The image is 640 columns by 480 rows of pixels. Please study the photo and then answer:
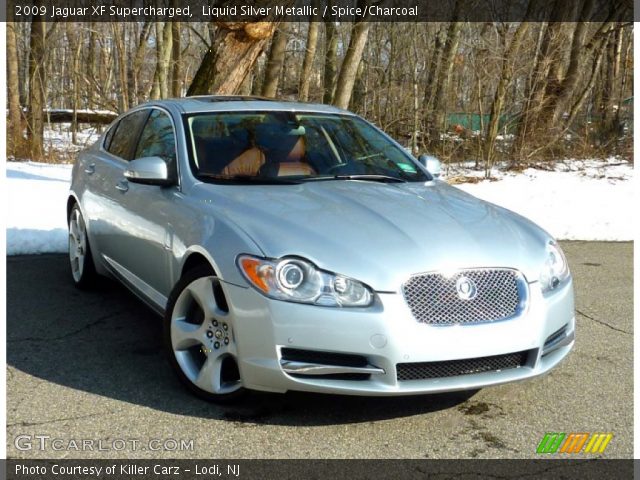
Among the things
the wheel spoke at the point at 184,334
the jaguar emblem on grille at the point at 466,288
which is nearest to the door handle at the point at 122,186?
the wheel spoke at the point at 184,334

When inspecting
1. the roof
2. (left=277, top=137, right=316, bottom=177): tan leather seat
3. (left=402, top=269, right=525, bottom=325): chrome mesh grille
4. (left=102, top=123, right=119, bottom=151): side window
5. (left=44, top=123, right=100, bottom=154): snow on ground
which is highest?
the roof

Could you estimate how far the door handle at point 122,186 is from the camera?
212 inches

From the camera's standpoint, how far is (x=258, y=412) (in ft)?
13.1

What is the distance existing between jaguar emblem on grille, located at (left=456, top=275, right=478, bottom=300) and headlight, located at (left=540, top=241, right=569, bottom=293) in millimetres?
458

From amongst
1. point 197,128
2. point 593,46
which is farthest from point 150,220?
point 593,46

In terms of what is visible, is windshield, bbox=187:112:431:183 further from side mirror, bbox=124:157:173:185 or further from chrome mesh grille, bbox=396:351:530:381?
chrome mesh grille, bbox=396:351:530:381

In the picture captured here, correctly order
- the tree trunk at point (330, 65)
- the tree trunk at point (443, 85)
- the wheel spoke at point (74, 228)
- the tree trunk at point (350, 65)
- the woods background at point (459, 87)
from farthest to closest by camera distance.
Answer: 1. the tree trunk at point (330, 65)
2. the tree trunk at point (443, 85)
3. the tree trunk at point (350, 65)
4. the woods background at point (459, 87)
5. the wheel spoke at point (74, 228)

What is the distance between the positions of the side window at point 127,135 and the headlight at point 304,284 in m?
2.47

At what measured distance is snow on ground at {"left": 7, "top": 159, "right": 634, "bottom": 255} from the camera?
839 cm

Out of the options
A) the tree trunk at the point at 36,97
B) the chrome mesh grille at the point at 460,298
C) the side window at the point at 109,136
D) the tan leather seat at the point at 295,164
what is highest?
the tan leather seat at the point at 295,164

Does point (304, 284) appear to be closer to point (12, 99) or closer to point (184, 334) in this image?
point (184, 334)

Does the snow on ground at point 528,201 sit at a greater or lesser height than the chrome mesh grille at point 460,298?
lesser

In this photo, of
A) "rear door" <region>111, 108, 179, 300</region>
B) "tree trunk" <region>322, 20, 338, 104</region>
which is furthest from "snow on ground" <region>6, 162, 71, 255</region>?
"tree trunk" <region>322, 20, 338, 104</region>

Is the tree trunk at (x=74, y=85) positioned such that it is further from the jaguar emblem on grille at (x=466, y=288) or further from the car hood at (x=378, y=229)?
the jaguar emblem on grille at (x=466, y=288)
